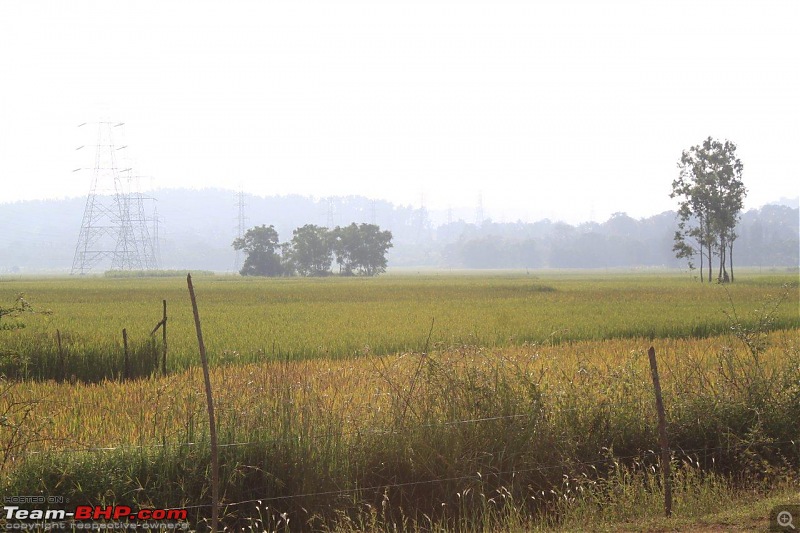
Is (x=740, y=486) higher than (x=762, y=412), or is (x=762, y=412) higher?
(x=762, y=412)

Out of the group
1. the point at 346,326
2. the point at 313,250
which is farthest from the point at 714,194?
the point at 313,250

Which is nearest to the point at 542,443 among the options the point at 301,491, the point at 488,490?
the point at 488,490

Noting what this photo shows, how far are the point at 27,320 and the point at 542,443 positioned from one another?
2075cm

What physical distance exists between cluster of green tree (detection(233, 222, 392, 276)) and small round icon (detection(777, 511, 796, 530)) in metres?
107

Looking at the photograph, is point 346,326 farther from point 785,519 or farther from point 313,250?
point 313,250

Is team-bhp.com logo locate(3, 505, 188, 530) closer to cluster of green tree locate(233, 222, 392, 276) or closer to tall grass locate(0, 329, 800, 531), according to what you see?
tall grass locate(0, 329, 800, 531)

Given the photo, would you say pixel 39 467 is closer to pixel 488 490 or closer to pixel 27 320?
pixel 488 490

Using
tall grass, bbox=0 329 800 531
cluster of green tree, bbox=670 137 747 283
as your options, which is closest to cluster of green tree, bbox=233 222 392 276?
→ cluster of green tree, bbox=670 137 747 283

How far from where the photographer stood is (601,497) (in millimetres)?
7590

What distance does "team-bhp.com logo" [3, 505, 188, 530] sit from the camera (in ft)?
21.4

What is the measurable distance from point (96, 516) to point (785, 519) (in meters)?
6.47

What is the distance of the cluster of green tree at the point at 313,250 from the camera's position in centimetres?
11075

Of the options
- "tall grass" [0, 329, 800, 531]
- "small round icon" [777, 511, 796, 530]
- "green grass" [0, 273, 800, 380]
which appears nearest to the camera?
"small round icon" [777, 511, 796, 530]

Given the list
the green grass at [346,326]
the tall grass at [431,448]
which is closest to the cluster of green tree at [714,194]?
the green grass at [346,326]
